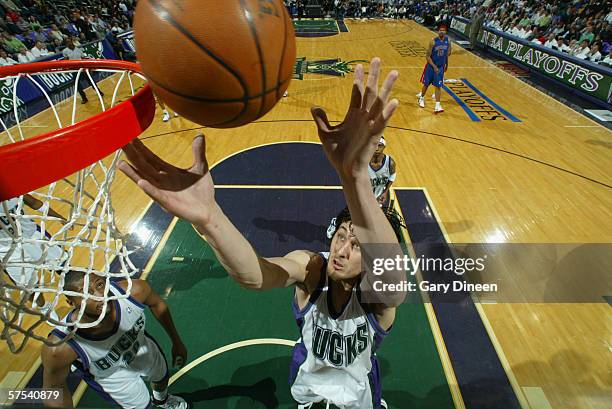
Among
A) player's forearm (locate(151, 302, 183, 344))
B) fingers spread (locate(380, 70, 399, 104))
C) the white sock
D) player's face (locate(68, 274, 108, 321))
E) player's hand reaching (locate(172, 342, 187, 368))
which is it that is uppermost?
fingers spread (locate(380, 70, 399, 104))

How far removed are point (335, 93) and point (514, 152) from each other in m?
4.80

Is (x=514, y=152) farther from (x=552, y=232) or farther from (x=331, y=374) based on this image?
(x=331, y=374)

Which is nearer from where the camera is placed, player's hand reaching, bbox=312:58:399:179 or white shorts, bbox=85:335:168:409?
player's hand reaching, bbox=312:58:399:179

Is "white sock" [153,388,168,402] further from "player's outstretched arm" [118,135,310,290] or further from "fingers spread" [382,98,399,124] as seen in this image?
"fingers spread" [382,98,399,124]

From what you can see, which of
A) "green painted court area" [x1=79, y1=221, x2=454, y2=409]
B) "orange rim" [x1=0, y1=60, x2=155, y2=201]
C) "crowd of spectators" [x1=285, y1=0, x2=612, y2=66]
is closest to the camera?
"orange rim" [x1=0, y1=60, x2=155, y2=201]

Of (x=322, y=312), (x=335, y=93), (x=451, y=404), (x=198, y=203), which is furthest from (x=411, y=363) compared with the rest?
(x=335, y=93)

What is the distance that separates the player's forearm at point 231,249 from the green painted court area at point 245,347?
1.95m

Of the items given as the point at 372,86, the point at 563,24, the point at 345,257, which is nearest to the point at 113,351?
the point at 345,257

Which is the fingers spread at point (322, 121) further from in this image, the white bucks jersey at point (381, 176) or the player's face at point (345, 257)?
the white bucks jersey at point (381, 176)

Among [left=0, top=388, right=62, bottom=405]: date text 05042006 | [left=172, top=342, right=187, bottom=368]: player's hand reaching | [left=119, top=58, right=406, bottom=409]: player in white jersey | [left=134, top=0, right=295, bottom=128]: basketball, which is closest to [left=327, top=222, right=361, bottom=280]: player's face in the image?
[left=119, top=58, right=406, bottom=409]: player in white jersey

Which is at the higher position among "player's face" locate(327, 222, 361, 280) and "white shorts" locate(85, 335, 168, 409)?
"player's face" locate(327, 222, 361, 280)

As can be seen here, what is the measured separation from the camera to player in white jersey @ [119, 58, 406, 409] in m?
1.31

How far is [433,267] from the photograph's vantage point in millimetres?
4254

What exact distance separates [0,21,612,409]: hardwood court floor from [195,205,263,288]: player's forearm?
2.86m
